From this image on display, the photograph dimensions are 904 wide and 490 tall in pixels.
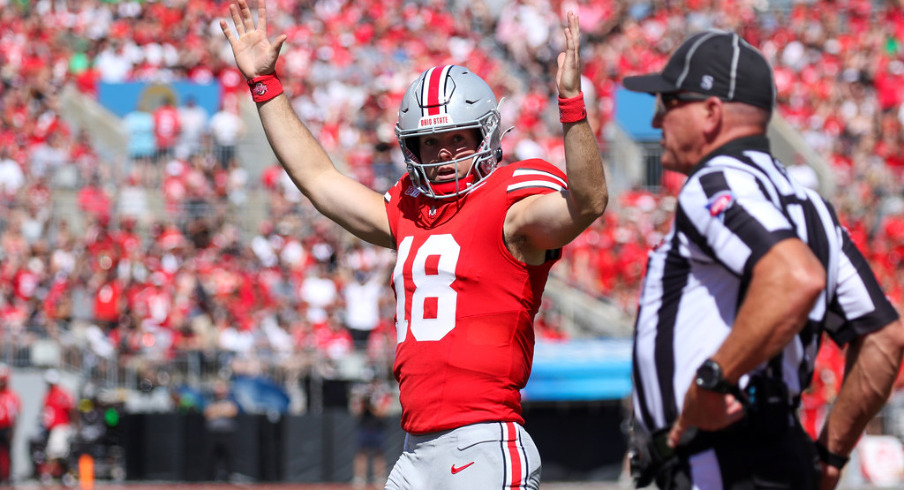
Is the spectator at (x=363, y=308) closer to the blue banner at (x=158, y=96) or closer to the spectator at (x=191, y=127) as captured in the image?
the spectator at (x=191, y=127)

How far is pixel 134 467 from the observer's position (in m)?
14.5

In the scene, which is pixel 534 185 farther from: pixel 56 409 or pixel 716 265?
pixel 56 409

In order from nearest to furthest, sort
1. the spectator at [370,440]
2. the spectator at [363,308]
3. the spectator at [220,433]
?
the spectator at [370,440]
the spectator at [220,433]
the spectator at [363,308]

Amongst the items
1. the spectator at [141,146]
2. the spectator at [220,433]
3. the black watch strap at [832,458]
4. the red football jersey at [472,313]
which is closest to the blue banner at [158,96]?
the spectator at [141,146]

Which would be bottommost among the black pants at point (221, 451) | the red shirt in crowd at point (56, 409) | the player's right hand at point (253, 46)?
the black pants at point (221, 451)

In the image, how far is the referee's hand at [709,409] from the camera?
10.3 feet

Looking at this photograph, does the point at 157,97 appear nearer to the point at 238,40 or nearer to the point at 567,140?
the point at 238,40

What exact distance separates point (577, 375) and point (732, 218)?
10968 mm

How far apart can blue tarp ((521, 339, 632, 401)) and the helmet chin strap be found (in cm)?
980

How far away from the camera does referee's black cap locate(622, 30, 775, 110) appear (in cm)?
335

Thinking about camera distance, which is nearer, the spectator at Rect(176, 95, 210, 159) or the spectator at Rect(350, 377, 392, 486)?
the spectator at Rect(350, 377, 392, 486)

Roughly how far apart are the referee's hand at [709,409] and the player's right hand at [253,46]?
2224mm

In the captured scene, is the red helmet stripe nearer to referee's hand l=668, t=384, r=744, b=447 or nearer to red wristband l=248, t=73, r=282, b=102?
red wristband l=248, t=73, r=282, b=102

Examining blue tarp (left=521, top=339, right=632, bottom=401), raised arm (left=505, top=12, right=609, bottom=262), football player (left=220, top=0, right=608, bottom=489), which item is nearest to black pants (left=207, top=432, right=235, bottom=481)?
blue tarp (left=521, top=339, right=632, bottom=401)
